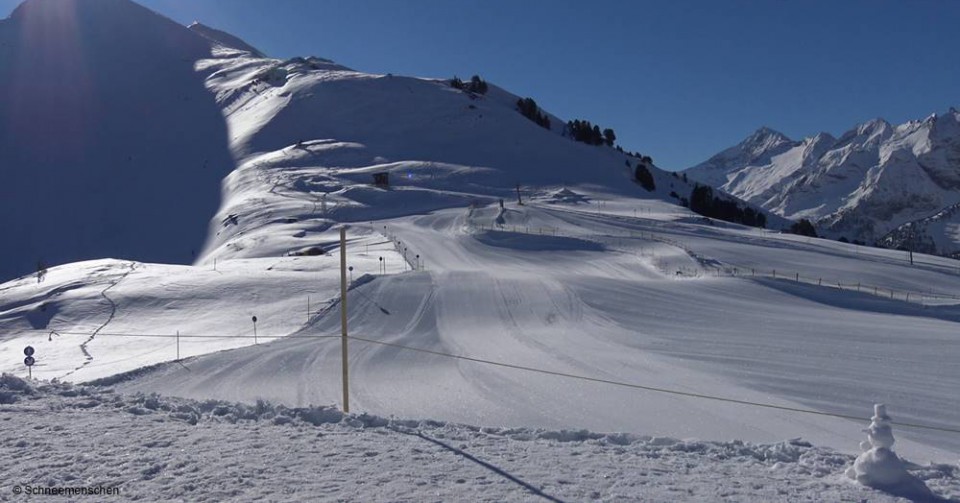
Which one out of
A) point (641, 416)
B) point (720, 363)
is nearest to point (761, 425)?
point (641, 416)

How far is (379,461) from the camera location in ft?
28.5

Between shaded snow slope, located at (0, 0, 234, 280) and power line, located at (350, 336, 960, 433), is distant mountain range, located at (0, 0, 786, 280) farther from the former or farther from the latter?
power line, located at (350, 336, 960, 433)

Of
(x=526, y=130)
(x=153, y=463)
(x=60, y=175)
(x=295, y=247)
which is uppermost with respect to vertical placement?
(x=526, y=130)

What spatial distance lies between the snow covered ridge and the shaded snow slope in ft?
197

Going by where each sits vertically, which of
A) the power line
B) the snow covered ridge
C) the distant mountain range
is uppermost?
the distant mountain range

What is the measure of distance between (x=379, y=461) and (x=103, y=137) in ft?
A: 407

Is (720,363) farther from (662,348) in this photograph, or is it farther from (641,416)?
(641,416)

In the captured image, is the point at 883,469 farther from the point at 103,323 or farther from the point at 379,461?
the point at 103,323

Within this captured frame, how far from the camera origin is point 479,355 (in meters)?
20.0

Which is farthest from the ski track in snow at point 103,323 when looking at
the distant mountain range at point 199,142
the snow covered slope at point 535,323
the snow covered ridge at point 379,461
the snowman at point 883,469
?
the snowman at point 883,469

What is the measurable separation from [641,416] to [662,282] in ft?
62.2

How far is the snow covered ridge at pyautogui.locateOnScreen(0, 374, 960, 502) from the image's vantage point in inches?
309

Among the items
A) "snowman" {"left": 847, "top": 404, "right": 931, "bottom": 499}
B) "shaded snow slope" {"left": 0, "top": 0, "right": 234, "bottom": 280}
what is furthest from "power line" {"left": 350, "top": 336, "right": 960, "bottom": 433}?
"shaded snow slope" {"left": 0, "top": 0, "right": 234, "bottom": 280}

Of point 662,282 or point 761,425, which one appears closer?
point 761,425
